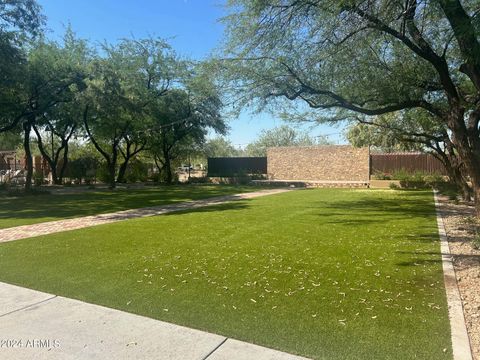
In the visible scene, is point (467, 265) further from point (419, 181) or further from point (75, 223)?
point (419, 181)

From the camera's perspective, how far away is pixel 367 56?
10.5 m

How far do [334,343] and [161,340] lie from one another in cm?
144

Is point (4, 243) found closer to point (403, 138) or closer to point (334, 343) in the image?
point (334, 343)

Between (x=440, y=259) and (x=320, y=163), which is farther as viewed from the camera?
(x=320, y=163)

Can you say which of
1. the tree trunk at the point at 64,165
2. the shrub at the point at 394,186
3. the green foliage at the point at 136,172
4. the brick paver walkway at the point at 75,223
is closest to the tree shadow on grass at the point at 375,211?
the brick paver walkway at the point at 75,223

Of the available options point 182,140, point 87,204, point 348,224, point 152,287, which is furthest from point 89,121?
point 152,287

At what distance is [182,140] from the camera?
30.6 metres

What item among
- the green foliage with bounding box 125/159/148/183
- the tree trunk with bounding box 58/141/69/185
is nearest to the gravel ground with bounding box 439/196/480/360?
the tree trunk with bounding box 58/141/69/185

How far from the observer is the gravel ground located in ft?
12.4

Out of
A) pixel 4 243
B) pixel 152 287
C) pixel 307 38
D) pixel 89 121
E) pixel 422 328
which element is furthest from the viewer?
pixel 89 121

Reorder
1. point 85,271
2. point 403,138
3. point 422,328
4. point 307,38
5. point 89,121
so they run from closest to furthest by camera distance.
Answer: point 422,328 < point 85,271 < point 307,38 < point 403,138 < point 89,121

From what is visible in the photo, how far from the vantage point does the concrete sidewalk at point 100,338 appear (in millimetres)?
3197

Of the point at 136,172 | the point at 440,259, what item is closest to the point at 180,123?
the point at 136,172

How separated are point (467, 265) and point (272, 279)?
2.90 m
